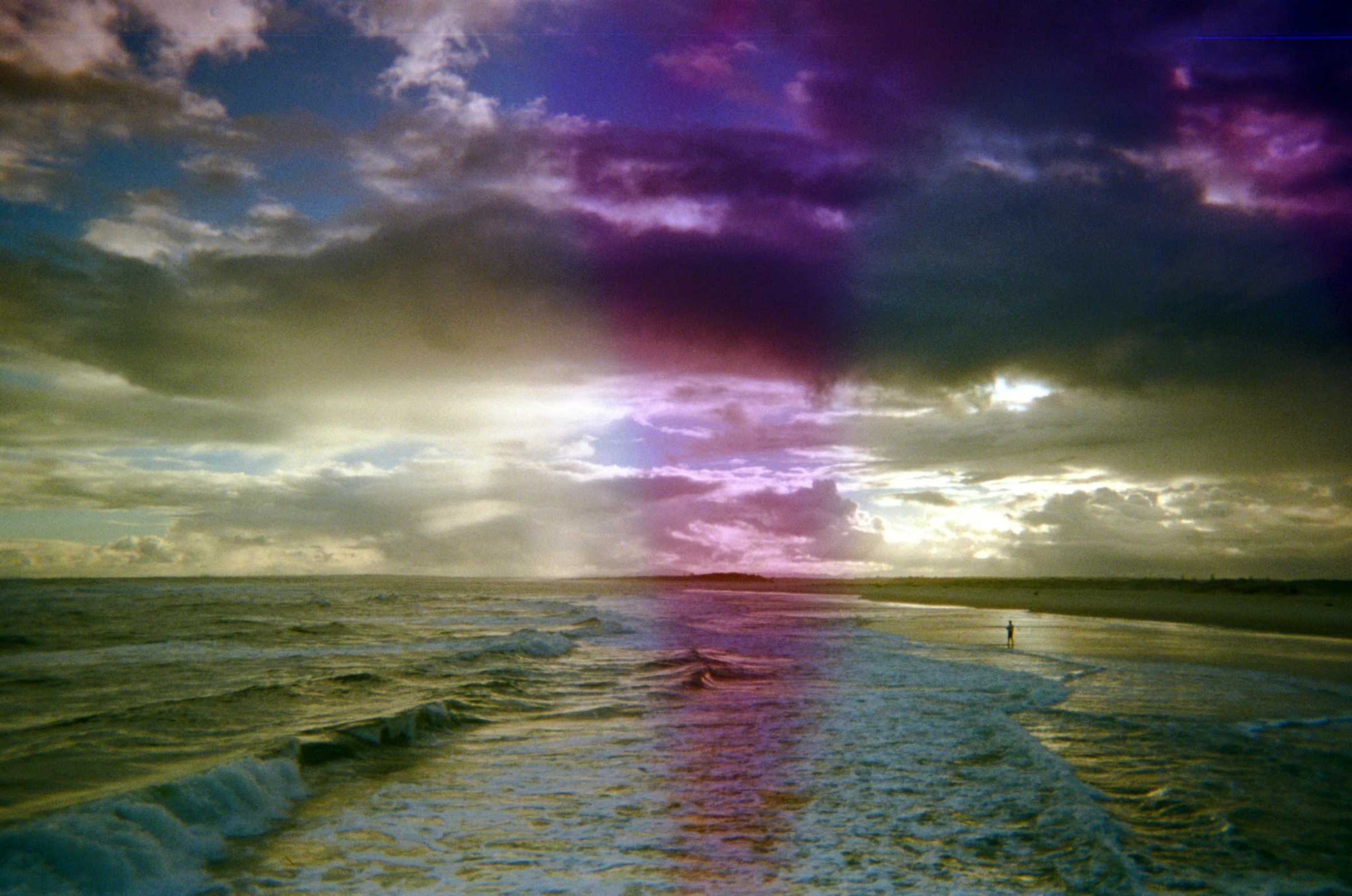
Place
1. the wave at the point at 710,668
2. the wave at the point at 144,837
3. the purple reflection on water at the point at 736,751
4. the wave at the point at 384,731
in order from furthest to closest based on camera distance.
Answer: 1. the wave at the point at 710,668
2. the wave at the point at 384,731
3. the purple reflection on water at the point at 736,751
4. the wave at the point at 144,837

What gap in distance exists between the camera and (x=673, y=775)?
35.2 ft

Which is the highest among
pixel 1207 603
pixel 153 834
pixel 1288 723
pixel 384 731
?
pixel 1288 723

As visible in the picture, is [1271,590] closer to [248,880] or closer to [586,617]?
[586,617]

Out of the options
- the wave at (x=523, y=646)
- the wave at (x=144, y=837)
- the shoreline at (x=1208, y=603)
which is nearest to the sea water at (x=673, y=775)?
the wave at (x=144, y=837)

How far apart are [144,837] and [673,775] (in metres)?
6.26

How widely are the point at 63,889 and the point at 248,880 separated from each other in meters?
1.62

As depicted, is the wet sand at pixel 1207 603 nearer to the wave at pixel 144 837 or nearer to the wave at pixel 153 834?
the wave at pixel 153 834

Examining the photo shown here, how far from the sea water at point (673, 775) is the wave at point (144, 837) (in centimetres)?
4

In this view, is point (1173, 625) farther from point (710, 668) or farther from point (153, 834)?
point (153, 834)

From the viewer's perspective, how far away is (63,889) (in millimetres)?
7012

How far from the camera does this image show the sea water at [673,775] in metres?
7.27

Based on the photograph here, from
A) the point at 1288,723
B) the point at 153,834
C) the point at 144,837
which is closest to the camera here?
the point at 144,837

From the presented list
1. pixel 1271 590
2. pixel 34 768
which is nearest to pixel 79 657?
pixel 34 768

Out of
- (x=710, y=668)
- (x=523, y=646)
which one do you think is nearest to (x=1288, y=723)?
(x=710, y=668)
